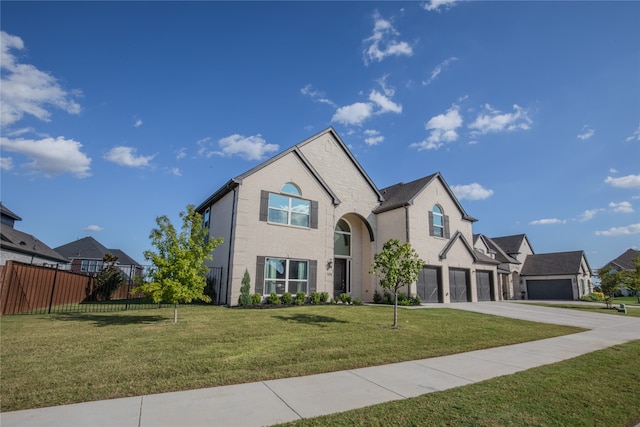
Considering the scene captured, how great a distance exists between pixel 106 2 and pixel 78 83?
9.99 feet

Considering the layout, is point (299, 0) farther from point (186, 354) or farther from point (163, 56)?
point (186, 354)

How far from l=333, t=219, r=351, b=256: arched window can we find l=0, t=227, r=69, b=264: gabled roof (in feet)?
79.7

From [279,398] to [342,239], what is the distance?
1805 cm

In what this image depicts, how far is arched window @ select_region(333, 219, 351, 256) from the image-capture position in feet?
72.8

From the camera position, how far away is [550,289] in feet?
118

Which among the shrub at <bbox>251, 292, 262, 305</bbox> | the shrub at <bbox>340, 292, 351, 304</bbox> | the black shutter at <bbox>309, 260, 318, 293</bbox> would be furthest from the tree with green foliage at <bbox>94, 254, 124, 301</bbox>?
the shrub at <bbox>340, 292, 351, 304</bbox>

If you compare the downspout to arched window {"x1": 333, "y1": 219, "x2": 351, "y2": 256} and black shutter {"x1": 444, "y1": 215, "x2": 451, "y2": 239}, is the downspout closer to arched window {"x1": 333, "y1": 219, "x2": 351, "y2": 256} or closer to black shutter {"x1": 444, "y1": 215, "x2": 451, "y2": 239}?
arched window {"x1": 333, "y1": 219, "x2": 351, "y2": 256}

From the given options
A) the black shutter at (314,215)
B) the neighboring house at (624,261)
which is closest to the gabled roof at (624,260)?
the neighboring house at (624,261)

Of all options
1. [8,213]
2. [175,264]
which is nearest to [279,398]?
[175,264]

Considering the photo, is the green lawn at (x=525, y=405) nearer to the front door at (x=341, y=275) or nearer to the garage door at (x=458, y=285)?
the front door at (x=341, y=275)

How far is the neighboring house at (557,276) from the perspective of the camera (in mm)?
34531

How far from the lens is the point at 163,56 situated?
43.3 ft

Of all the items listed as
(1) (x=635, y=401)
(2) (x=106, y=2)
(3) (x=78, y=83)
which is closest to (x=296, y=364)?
(1) (x=635, y=401)

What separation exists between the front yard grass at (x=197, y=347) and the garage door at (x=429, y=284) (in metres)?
7.96
